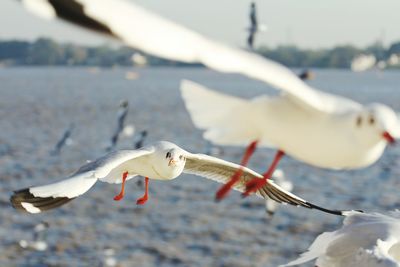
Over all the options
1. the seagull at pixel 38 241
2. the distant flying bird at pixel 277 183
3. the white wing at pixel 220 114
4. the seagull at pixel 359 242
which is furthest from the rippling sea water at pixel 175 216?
the white wing at pixel 220 114

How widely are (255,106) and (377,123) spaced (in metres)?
0.46

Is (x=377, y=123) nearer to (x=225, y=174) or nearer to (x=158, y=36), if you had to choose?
(x=158, y=36)

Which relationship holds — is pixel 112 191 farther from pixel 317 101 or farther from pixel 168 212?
pixel 317 101

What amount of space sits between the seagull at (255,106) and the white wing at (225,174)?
90cm

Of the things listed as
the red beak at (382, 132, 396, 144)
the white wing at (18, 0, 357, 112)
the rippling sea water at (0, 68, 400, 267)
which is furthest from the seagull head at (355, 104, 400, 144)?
the rippling sea water at (0, 68, 400, 267)

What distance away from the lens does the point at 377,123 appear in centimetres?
235

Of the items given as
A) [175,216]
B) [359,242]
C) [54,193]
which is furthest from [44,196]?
[175,216]

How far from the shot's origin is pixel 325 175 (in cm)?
4269

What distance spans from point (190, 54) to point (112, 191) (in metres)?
35.3

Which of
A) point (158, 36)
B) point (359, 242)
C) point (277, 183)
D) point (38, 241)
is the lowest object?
point (158, 36)

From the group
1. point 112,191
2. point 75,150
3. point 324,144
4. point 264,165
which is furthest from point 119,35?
point 75,150

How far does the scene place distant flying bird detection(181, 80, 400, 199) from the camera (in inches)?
91.1

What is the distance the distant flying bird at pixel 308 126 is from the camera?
231 cm

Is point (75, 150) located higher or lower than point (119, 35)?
higher
